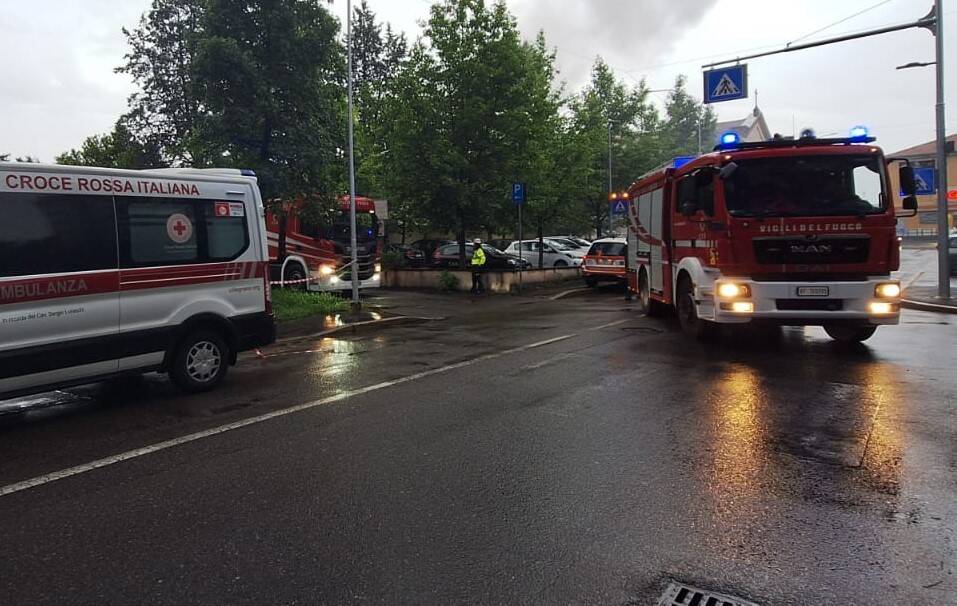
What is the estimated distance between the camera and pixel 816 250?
8.55 meters

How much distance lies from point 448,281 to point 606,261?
17.2 feet

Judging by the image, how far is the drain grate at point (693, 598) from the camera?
114 inches

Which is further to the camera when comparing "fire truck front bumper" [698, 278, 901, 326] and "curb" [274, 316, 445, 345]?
"curb" [274, 316, 445, 345]

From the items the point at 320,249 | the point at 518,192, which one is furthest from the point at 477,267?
the point at 320,249

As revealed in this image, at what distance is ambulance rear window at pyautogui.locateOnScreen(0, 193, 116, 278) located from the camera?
6.00m

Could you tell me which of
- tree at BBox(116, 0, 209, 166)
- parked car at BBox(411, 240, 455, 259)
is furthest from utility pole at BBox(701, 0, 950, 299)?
tree at BBox(116, 0, 209, 166)

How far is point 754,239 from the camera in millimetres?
8664

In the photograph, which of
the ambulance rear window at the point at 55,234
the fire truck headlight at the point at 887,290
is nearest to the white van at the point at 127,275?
the ambulance rear window at the point at 55,234

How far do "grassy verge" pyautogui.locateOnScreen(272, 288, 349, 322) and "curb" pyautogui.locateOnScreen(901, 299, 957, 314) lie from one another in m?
12.8

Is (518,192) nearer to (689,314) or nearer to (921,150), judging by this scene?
(689,314)

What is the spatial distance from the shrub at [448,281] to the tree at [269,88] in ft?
21.2

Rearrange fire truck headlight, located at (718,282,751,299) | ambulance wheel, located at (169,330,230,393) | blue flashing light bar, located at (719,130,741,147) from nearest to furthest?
ambulance wheel, located at (169,330,230,393) < fire truck headlight, located at (718,282,751,299) < blue flashing light bar, located at (719,130,741,147)

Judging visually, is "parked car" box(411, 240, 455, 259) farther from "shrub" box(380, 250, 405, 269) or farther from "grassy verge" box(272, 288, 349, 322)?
"grassy verge" box(272, 288, 349, 322)

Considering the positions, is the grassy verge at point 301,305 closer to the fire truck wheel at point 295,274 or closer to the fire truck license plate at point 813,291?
the fire truck wheel at point 295,274
